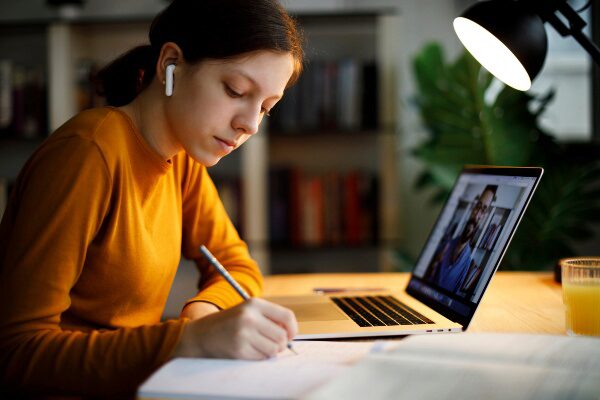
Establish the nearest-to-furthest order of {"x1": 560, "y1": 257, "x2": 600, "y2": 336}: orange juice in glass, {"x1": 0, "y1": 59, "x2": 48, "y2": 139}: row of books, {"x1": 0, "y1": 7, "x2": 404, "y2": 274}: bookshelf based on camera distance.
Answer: {"x1": 560, "y1": 257, "x2": 600, "y2": 336}: orange juice in glass → {"x1": 0, "y1": 7, "x2": 404, "y2": 274}: bookshelf → {"x1": 0, "y1": 59, "x2": 48, "y2": 139}: row of books

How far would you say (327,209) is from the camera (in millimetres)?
2785

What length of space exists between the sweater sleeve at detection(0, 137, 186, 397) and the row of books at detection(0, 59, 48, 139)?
2268 millimetres

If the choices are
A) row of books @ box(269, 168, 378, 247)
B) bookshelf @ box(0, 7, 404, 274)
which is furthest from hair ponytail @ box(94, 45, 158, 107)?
row of books @ box(269, 168, 378, 247)

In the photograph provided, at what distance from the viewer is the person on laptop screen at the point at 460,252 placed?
108 cm

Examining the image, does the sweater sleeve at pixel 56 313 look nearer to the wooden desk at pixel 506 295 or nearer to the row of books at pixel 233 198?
the wooden desk at pixel 506 295

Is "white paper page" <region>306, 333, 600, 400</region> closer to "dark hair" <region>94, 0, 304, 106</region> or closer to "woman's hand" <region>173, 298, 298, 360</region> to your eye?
"woman's hand" <region>173, 298, 298, 360</region>

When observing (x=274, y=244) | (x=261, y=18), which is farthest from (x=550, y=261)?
(x=261, y=18)

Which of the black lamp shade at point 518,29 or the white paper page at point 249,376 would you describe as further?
the black lamp shade at point 518,29

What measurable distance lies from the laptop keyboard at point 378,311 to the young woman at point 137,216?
196mm

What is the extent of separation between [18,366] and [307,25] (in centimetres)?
245

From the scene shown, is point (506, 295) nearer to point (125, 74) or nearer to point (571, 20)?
point (571, 20)

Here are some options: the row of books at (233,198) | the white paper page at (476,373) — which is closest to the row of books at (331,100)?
the row of books at (233,198)

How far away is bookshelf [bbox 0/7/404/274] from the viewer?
2.73 meters

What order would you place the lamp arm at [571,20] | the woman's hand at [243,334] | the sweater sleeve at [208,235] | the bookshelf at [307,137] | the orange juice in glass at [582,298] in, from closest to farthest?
the woman's hand at [243,334]
the orange juice in glass at [582,298]
the lamp arm at [571,20]
the sweater sleeve at [208,235]
the bookshelf at [307,137]
